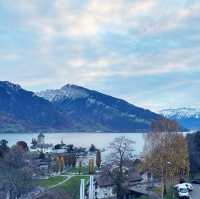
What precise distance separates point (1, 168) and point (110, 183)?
36.3ft

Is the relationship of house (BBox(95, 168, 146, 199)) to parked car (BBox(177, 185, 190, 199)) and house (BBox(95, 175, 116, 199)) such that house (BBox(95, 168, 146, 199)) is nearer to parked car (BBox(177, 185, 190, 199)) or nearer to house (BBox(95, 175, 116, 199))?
house (BBox(95, 175, 116, 199))

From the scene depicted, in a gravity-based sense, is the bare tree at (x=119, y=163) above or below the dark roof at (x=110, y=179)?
above

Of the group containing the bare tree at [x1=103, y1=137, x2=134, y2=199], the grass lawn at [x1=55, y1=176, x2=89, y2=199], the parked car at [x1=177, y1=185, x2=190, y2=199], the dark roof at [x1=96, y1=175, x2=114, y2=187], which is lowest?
the grass lawn at [x1=55, y1=176, x2=89, y2=199]

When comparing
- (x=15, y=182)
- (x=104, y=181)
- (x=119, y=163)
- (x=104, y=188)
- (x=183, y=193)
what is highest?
(x=119, y=163)

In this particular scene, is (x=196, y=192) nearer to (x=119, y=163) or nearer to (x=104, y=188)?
(x=119, y=163)

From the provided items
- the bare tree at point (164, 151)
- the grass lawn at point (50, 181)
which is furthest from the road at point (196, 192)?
the grass lawn at point (50, 181)

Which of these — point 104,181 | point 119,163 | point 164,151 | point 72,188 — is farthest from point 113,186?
point 164,151

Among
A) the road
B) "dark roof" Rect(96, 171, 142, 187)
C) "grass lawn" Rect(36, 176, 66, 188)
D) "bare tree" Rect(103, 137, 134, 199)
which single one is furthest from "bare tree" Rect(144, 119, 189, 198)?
"grass lawn" Rect(36, 176, 66, 188)

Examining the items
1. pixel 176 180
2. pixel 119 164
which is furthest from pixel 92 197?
pixel 176 180

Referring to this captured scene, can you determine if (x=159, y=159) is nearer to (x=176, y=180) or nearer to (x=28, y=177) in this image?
(x=176, y=180)

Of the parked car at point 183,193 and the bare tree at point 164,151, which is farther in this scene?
the bare tree at point 164,151

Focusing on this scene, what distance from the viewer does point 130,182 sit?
45594 mm

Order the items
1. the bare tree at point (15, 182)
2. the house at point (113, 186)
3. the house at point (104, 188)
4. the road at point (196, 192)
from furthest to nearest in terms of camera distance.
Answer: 1. the house at point (104, 188)
2. the house at point (113, 186)
3. the bare tree at point (15, 182)
4. the road at point (196, 192)

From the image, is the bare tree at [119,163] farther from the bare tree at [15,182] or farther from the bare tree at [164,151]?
the bare tree at [15,182]
